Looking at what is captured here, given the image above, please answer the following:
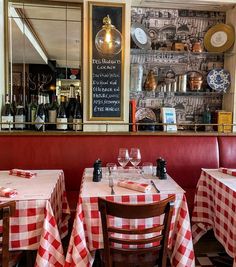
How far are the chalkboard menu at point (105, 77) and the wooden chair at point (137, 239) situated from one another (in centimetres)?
193

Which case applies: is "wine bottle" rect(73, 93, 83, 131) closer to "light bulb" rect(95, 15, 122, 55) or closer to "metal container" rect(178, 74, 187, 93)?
"light bulb" rect(95, 15, 122, 55)

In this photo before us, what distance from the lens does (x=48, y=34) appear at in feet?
11.7

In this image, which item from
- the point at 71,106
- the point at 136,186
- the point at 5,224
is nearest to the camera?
the point at 5,224

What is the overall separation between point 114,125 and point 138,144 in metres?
0.54

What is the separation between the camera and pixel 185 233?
1.69 m

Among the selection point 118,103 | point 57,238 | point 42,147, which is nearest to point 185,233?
point 57,238

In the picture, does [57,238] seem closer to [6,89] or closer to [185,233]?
[185,233]

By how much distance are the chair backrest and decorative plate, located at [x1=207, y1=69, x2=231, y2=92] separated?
3.07m

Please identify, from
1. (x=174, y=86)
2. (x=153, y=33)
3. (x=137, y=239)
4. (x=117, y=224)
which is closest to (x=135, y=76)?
(x=174, y=86)

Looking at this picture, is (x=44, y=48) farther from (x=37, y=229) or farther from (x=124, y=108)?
(x=37, y=229)

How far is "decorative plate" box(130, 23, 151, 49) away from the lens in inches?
137

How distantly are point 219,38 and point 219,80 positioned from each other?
0.55m

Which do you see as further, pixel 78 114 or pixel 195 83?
Answer: pixel 195 83

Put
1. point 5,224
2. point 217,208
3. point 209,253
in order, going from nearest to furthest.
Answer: point 5,224
point 217,208
point 209,253
